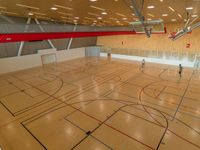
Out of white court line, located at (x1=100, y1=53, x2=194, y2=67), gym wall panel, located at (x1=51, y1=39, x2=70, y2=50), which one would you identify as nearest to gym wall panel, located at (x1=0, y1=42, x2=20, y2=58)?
gym wall panel, located at (x1=51, y1=39, x2=70, y2=50)

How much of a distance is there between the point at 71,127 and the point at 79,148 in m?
1.39

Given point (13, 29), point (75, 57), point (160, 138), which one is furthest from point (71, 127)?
point (75, 57)

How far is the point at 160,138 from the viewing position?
567cm

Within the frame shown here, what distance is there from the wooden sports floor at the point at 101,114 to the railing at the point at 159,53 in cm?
594

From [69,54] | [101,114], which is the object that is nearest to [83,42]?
[69,54]

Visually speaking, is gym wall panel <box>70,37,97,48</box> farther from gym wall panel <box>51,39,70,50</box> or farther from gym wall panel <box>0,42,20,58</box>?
gym wall panel <box>0,42,20,58</box>

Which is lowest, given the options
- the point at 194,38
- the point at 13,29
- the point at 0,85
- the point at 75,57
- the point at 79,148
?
the point at 79,148

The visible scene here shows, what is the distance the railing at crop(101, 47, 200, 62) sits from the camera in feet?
56.6

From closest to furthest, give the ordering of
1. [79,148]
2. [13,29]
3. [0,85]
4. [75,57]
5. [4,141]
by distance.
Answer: [79,148] < [4,141] < [0,85] < [13,29] < [75,57]

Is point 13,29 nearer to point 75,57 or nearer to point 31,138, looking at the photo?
point 75,57

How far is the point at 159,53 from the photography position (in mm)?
19672

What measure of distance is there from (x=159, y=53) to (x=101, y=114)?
1617cm

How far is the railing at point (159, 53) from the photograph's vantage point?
56.6 feet

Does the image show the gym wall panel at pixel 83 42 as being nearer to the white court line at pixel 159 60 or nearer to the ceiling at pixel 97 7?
the white court line at pixel 159 60
